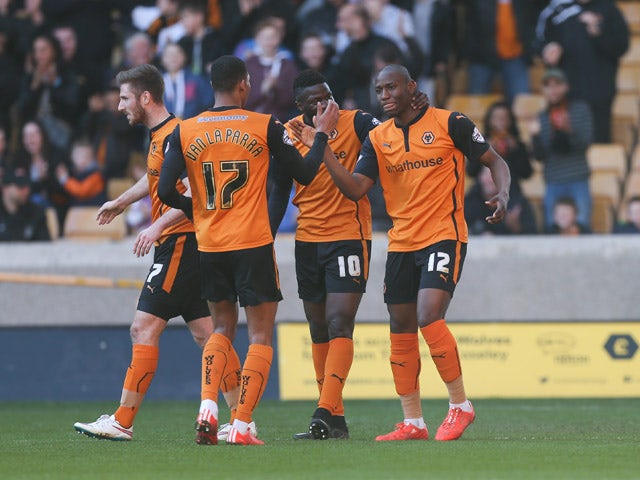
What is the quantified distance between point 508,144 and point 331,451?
7486 millimetres

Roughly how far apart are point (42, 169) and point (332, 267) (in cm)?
774

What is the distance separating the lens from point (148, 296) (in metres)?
9.05

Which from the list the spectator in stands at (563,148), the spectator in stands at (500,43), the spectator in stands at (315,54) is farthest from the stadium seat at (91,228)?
the spectator in stands at (500,43)

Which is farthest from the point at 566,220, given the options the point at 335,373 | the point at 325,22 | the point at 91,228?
the point at 335,373

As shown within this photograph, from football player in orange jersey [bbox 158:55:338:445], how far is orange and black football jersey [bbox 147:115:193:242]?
42cm

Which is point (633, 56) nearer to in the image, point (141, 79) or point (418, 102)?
point (418, 102)

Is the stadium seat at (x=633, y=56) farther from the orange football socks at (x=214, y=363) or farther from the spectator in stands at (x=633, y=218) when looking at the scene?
the orange football socks at (x=214, y=363)

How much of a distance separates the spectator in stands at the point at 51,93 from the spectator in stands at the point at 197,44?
1489mm

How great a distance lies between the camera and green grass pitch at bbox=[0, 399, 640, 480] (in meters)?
7.00

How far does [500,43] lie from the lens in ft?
55.9

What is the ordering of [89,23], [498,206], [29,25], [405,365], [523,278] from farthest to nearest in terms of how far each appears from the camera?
[89,23], [29,25], [523,278], [405,365], [498,206]

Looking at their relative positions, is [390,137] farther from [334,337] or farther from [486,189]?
[486,189]

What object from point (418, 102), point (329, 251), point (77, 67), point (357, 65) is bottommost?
point (329, 251)

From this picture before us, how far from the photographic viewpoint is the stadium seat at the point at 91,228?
1562cm
